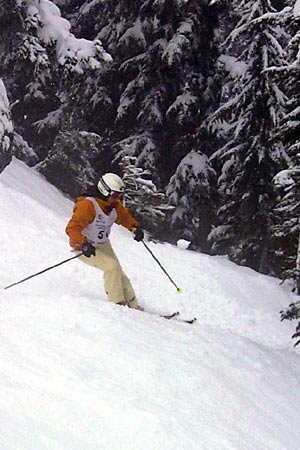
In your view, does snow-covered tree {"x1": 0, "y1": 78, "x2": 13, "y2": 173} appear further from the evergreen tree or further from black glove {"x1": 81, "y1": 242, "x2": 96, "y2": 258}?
the evergreen tree

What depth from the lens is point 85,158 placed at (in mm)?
19703

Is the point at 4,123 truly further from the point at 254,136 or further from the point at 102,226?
the point at 254,136

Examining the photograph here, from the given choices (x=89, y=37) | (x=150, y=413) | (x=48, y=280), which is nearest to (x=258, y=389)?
(x=150, y=413)

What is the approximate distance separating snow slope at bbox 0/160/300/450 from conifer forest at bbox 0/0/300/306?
5.98m

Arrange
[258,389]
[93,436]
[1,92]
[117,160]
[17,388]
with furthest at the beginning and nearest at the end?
[117,160] < [1,92] < [258,389] < [17,388] < [93,436]

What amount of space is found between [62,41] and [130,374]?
10.1m

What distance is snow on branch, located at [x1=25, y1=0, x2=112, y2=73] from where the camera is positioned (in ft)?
42.1

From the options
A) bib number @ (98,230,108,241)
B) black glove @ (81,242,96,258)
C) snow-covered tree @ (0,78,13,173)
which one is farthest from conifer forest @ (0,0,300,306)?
black glove @ (81,242,96,258)

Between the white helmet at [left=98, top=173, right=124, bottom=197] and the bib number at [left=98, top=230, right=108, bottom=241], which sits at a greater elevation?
the white helmet at [left=98, top=173, right=124, bottom=197]

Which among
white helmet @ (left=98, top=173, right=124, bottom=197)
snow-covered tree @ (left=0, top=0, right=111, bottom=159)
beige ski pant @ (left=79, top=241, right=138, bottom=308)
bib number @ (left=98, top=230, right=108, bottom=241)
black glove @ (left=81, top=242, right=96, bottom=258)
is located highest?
snow-covered tree @ (left=0, top=0, right=111, bottom=159)

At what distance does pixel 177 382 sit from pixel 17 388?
A: 156 cm

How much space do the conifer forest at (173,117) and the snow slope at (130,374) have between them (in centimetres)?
598

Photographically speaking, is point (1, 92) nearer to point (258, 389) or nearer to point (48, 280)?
point (48, 280)

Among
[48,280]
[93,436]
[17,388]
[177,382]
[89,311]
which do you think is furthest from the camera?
[48,280]
